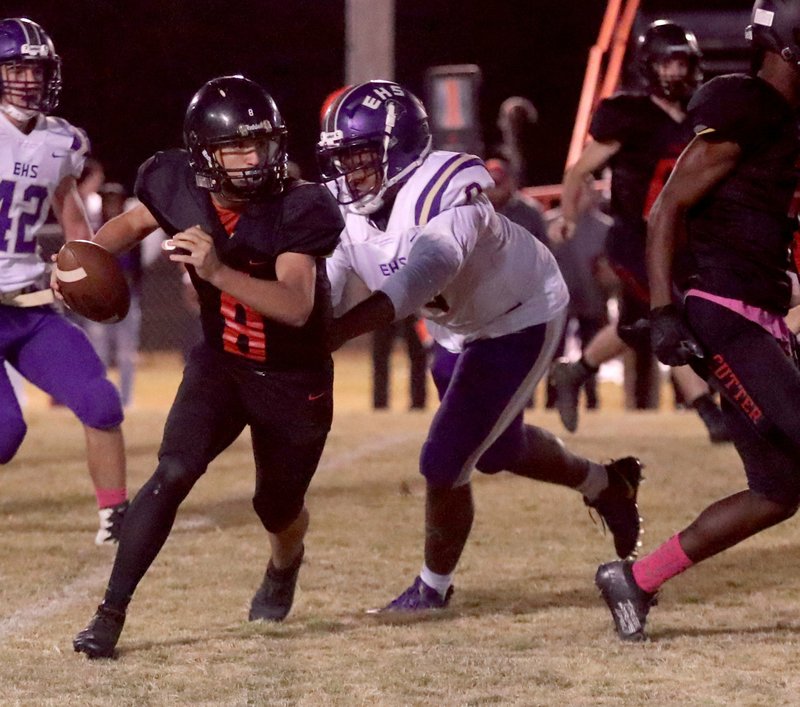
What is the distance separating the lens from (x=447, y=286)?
4.37 m

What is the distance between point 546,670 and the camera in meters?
3.81

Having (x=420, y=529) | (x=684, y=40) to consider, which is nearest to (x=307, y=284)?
(x=420, y=529)

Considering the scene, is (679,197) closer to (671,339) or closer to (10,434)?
(671,339)

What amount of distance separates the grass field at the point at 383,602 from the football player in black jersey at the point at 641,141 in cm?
100

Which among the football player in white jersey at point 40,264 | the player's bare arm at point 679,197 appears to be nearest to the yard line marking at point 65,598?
the football player in white jersey at point 40,264

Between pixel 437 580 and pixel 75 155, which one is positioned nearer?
pixel 437 580

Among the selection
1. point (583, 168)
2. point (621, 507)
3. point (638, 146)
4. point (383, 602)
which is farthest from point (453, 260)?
point (583, 168)

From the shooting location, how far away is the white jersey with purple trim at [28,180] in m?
5.47

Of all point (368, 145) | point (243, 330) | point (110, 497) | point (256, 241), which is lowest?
point (110, 497)

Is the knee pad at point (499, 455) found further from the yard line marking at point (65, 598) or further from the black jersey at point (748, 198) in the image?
the yard line marking at point (65, 598)

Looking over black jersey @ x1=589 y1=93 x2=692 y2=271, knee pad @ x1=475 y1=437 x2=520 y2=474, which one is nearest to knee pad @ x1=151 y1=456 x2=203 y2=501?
knee pad @ x1=475 y1=437 x2=520 y2=474

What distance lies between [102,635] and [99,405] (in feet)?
5.38

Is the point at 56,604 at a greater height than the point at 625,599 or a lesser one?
lesser

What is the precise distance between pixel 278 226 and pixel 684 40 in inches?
139
